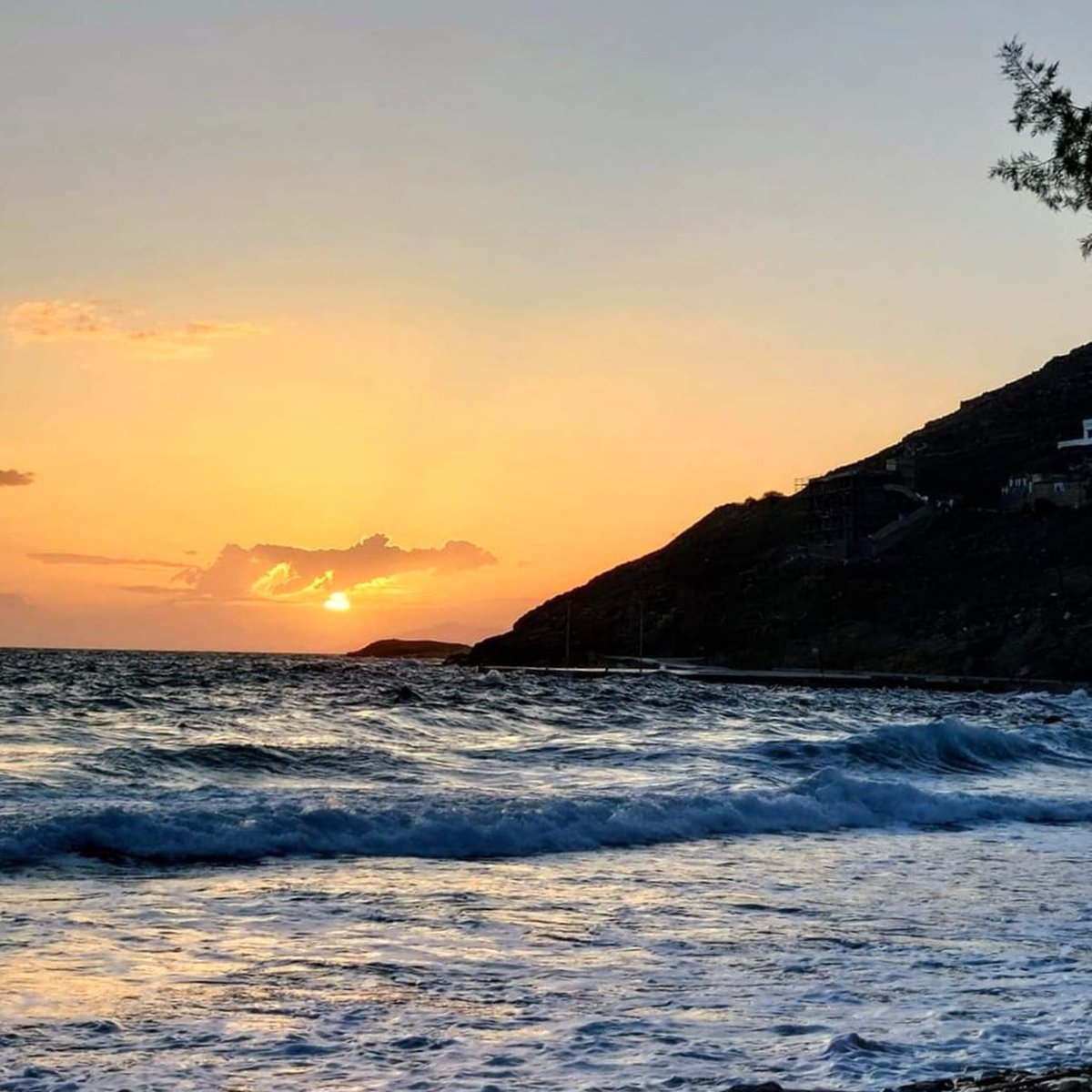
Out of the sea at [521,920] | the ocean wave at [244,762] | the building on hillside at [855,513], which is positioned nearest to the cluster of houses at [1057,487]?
the building on hillside at [855,513]

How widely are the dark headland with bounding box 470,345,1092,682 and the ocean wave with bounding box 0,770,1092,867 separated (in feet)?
303

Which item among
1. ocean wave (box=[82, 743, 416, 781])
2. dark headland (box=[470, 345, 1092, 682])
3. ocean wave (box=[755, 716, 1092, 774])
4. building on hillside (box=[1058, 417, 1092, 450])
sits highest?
building on hillside (box=[1058, 417, 1092, 450])

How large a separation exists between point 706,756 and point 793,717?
2056 cm

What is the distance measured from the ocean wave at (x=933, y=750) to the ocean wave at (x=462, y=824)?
744 cm

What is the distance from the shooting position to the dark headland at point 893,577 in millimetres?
122812

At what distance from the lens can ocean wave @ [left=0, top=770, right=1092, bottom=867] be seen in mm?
16734

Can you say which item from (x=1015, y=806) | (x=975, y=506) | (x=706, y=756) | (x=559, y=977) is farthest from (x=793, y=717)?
(x=975, y=506)

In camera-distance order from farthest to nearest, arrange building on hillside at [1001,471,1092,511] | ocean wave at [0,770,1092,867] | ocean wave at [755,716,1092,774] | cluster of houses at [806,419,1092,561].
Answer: cluster of houses at [806,419,1092,561] < building on hillside at [1001,471,1092,511] < ocean wave at [755,716,1092,774] < ocean wave at [0,770,1092,867]

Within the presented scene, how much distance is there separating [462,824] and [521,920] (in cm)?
Answer: 623

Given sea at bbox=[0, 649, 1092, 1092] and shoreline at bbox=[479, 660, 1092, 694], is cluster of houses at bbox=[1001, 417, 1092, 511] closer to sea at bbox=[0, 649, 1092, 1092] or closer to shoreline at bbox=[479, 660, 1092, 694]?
shoreline at bbox=[479, 660, 1092, 694]

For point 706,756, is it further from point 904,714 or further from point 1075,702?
point 1075,702

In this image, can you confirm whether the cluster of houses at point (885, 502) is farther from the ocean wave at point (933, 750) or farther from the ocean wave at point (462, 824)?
the ocean wave at point (462, 824)

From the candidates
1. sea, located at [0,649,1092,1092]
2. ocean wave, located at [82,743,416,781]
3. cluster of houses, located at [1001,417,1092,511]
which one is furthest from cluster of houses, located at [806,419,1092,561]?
ocean wave, located at [82,743,416,781]

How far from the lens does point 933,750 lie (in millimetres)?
36719
